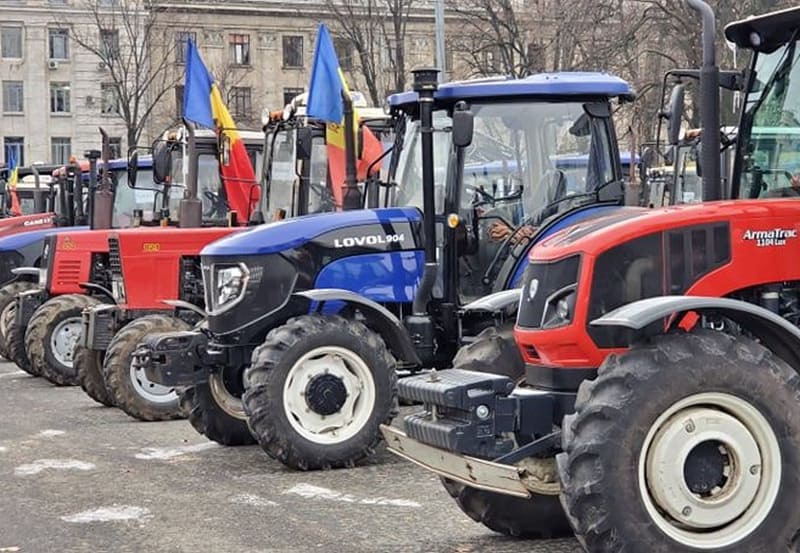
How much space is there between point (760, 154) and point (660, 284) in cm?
114

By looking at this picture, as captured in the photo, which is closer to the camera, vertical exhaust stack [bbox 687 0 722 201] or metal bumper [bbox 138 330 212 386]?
vertical exhaust stack [bbox 687 0 722 201]

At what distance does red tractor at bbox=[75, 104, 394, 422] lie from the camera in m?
12.2

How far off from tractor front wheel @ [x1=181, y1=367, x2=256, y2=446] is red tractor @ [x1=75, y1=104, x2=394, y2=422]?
1.69 m

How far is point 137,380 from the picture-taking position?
12250 millimetres

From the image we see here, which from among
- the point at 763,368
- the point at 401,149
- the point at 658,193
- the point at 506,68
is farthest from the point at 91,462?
the point at 506,68

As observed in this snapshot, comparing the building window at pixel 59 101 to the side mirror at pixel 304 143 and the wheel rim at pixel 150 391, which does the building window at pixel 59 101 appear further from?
the wheel rim at pixel 150 391

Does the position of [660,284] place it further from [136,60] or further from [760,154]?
[136,60]

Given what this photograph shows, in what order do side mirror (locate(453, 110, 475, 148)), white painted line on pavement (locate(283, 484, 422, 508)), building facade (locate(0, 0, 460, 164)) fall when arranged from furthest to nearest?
building facade (locate(0, 0, 460, 164)) < side mirror (locate(453, 110, 475, 148)) < white painted line on pavement (locate(283, 484, 422, 508))

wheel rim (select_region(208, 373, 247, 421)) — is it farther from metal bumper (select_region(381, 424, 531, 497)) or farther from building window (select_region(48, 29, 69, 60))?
building window (select_region(48, 29, 69, 60))

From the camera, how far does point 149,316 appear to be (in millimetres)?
12609

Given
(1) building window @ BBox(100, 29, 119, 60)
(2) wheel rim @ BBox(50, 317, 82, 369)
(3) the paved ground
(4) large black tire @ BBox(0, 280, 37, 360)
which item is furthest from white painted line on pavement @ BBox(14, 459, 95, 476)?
(1) building window @ BBox(100, 29, 119, 60)

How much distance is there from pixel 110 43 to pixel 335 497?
139 feet

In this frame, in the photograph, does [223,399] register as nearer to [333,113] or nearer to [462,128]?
[462,128]

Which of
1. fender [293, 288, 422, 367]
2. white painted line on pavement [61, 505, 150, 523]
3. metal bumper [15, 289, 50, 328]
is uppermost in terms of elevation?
fender [293, 288, 422, 367]
